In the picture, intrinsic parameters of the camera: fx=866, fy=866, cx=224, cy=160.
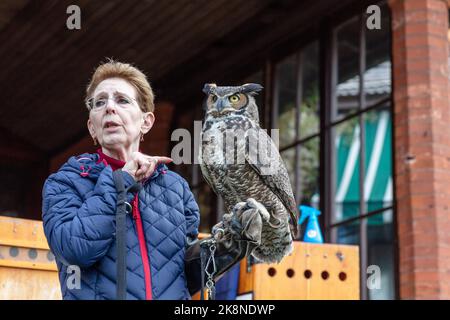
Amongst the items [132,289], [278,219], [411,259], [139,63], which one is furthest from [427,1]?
[132,289]

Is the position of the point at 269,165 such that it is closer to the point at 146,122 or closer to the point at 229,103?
the point at 229,103

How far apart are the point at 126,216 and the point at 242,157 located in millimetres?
600

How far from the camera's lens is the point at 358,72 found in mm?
6383

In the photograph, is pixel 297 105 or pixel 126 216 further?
pixel 297 105

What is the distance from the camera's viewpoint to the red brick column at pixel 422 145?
5.11 metres

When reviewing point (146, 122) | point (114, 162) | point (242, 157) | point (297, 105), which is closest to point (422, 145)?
point (297, 105)

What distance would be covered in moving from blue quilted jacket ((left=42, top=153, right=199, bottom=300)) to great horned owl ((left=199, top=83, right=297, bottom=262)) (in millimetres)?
312

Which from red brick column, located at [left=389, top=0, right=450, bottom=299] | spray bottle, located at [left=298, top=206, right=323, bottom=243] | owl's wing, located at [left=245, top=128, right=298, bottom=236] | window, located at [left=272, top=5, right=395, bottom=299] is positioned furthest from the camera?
window, located at [left=272, top=5, right=395, bottom=299]

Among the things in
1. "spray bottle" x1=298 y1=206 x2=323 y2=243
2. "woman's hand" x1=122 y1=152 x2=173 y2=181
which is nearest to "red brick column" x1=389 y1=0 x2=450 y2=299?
"spray bottle" x1=298 y1=206 x2=323 y2=243

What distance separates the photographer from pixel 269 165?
2.64m

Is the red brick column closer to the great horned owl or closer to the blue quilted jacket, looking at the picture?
the great horned owl

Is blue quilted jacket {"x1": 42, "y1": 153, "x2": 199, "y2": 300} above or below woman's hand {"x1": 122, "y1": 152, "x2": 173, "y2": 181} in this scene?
below

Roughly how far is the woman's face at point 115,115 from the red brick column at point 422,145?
3309mm

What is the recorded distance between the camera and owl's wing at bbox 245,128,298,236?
250cm
